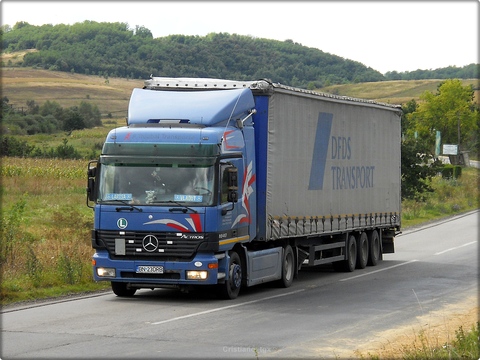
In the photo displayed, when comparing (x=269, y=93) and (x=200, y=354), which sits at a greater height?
(x=269, y=93)

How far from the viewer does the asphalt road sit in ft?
37.7

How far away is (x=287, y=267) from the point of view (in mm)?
19750

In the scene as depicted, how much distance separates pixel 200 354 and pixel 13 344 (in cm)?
254

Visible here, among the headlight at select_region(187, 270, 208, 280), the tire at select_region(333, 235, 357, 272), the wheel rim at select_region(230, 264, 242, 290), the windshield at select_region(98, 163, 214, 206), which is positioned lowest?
the tire at select_region(333, 235, 357, 272)

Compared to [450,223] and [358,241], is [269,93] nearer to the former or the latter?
[358,241]

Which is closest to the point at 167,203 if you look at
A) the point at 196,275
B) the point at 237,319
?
the point at 196,275

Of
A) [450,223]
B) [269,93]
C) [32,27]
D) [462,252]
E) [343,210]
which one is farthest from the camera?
[32,27]

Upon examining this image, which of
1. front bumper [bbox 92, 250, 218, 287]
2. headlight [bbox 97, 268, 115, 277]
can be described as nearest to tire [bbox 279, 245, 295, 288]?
front bumper [bbox 92, 250, 218, 287]

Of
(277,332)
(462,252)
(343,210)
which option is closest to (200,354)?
Result: (277,332)

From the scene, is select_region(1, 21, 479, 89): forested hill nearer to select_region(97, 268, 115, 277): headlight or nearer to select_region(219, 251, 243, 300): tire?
select_region(219, 251, 243, 300): tire

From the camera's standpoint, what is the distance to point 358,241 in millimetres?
24562

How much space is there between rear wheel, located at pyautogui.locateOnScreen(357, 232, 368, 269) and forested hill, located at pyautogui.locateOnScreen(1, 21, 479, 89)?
45399 millimetres

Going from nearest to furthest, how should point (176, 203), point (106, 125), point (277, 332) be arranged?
1. point (277, 332)
2. point (176, 203)
3. point (106, 125)

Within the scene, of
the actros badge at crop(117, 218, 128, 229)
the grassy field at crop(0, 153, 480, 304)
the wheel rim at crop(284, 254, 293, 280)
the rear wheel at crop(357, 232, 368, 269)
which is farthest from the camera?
the rear wheel at crop(357, 232, 368, 269)
